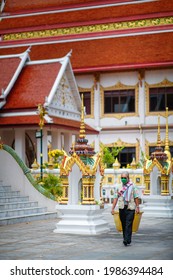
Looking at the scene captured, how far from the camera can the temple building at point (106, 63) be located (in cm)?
2848

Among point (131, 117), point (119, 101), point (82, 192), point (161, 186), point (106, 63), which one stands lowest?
A: point (82, 192)

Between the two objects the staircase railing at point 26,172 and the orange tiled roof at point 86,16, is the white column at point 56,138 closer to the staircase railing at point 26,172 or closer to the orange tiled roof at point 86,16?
the orange tiled roof at point 86,16

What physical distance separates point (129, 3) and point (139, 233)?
69.3 feet

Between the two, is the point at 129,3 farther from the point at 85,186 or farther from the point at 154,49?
the point at 85,186

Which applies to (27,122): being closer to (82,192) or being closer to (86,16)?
(86,16)

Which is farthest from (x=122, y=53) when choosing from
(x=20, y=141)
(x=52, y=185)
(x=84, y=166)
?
(x=84, y=166)

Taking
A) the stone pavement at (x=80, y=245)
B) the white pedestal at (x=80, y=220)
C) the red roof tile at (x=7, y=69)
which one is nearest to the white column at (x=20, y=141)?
the red roof tile at (x=7, y=69)

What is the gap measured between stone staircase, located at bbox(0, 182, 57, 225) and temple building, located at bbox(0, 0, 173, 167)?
9.37 meters

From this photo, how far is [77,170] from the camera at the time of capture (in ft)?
47.2

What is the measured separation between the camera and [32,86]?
26969 mm

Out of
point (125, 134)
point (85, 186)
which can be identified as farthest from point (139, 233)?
point (125, 134)

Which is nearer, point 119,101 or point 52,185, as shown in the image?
point 52,185

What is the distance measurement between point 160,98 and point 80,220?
18.7 m

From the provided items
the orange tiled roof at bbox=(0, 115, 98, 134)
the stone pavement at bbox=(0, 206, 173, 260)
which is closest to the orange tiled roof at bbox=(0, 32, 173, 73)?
the orange tiled roof at bbox=(0, 115, 98, 134)
